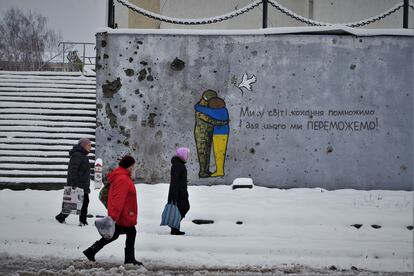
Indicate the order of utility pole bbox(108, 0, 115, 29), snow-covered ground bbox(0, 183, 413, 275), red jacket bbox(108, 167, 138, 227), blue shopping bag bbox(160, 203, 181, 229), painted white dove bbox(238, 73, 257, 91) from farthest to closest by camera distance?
painted white dove bbox(238, 73, 257, 91), utility pole bbox(108, 0, 115, 29), blue shopping bag bbox(160, 203, 181, 229), snow-covered ground bbox(0, 183, 413, 275), red jacket bbox(108, 167, 138, 227)

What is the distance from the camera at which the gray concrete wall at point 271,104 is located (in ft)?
44.3

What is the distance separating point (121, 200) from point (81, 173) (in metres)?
3.41

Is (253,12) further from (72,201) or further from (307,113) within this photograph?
(72,201)

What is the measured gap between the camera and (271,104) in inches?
533

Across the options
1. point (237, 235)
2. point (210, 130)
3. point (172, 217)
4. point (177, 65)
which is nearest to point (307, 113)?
point (210, 130)

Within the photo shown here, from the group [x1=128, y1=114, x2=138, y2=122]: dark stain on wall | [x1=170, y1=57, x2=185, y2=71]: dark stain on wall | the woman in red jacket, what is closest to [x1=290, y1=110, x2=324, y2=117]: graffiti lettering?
[x1=170, y1=57, x2=185, y2=71]: dark stain on wall

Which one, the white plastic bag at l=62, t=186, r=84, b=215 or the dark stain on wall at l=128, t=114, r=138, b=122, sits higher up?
the dark stain on wall at l=128, t=114, r=138, b=122

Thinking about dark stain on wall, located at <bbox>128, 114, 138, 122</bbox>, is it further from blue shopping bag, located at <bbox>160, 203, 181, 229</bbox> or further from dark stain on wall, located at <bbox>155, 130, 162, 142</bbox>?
blue shopping bag, located at <bbox>160, 203, 181, 229</bbox>

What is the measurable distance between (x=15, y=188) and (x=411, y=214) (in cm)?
881

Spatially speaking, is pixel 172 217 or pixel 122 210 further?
pixel 172 217

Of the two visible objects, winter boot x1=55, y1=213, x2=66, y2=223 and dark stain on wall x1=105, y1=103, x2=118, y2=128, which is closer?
winter boot x1=55, y1=213, x2=66, y2=223

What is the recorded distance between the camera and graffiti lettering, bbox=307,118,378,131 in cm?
1350

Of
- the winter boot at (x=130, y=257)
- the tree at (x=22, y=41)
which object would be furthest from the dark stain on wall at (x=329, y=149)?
the tree at (x=22, y=41)

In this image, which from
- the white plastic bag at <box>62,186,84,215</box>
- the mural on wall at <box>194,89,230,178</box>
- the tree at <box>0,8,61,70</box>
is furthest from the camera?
the tree at <box>0,8,61,70</box>
